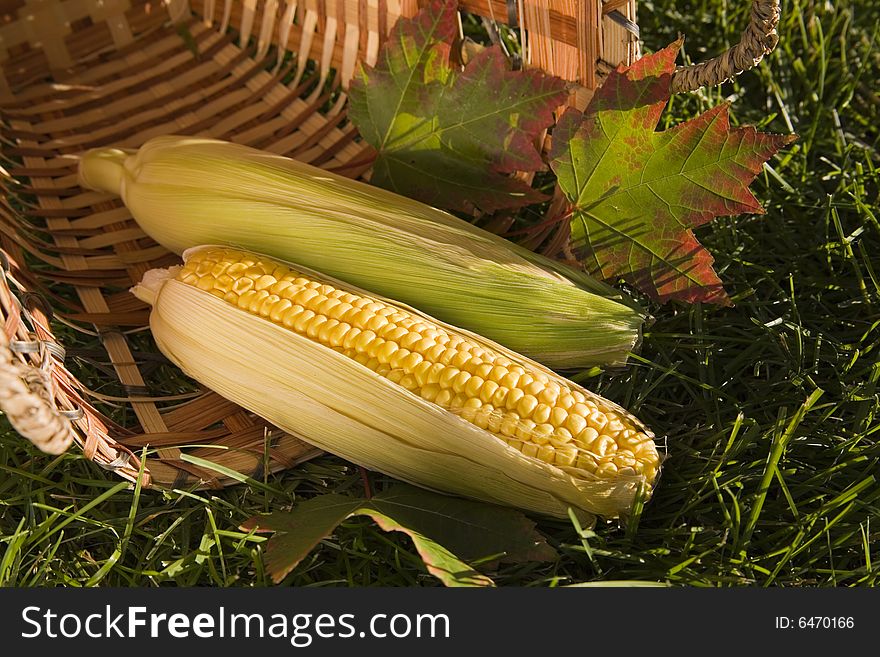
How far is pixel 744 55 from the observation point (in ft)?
3.12

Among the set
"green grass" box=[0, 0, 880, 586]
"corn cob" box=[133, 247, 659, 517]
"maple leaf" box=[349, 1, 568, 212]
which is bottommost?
"green grass" box=[0, 0, 880, 586]

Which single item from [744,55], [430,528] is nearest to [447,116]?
[744,55]

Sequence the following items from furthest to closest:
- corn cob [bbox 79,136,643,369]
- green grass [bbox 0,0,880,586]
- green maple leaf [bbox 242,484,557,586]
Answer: corn cob [bbox 79,136,643,369]
green grass [bbox 0,0,880,586]
green maple leaf [bbox 242,484,557,586]

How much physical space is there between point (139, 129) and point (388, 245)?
646 millimetres

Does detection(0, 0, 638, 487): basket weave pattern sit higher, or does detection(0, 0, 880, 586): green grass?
detection(0, 0, 638, 487): basket weave pattern

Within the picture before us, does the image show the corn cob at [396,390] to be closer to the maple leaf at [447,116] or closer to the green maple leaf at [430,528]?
the green maple leaf at [430,528]

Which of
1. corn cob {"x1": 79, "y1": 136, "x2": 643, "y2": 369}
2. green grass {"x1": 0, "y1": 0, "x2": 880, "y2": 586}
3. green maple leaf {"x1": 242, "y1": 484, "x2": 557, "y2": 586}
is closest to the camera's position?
green maple leaf {"x1": 242, "y1": 484, "x2": 557, "y2": 586}

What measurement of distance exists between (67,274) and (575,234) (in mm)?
755

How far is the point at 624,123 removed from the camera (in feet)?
3.42

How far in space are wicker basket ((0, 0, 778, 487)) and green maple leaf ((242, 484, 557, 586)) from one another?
139 mm

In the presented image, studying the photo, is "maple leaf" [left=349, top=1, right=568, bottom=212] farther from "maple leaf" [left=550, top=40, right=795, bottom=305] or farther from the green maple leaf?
the green maple leaf

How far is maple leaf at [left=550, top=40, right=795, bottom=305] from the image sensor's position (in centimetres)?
101

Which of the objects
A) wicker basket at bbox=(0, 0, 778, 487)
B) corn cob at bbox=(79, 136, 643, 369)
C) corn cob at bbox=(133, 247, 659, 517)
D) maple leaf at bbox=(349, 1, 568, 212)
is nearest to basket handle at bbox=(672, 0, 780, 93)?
wicker basket at bbox=(0, 0, 778, 487)

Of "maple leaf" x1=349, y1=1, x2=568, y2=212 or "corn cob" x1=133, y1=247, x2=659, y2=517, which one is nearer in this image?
"corn cob" x1=133, y1=247, x2=659, y2=517
